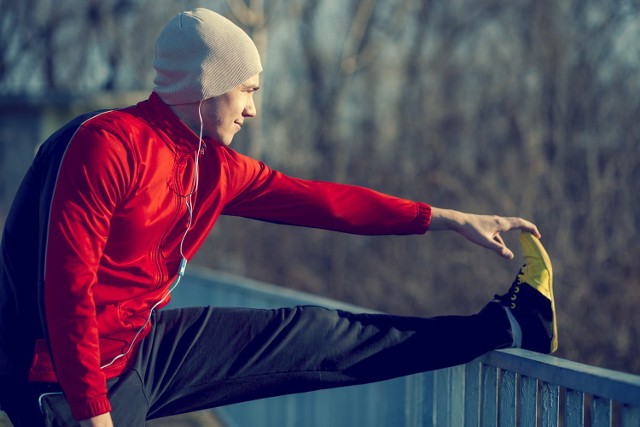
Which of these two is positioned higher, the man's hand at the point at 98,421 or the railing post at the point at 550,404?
the railing post at the point at 550,404

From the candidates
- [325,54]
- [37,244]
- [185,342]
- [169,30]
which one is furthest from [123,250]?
[325,54]

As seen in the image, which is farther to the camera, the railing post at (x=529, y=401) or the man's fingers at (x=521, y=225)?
the man's fingers at (x=521, y=225)

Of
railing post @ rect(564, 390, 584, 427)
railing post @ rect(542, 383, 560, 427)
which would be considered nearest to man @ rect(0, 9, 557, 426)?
railing post @ rect(542, 383, 560, 427)

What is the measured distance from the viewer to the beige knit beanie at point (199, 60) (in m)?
2.93

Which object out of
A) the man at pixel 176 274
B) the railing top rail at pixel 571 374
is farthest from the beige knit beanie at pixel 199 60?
the railing top rail at pixel 571 374

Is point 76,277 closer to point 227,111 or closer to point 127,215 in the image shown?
point 127,215

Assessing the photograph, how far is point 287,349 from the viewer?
10.5 feet

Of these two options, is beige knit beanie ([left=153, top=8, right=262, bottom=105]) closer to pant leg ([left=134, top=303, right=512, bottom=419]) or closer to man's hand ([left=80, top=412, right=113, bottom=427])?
pant leg ([left=134, top=303, right=512, bottom=419])

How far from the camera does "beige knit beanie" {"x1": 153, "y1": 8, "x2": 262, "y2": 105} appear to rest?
9.60ft

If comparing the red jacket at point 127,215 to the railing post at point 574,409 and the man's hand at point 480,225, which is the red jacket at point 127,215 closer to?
the man's hand at point 480,225

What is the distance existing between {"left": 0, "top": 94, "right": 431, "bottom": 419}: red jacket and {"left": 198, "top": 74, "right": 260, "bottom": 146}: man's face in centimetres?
5

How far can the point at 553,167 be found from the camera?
44.5 ft

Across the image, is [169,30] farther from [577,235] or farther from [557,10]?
[557,10]

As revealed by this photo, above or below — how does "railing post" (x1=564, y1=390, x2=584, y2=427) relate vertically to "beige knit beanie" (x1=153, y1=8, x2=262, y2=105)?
below
